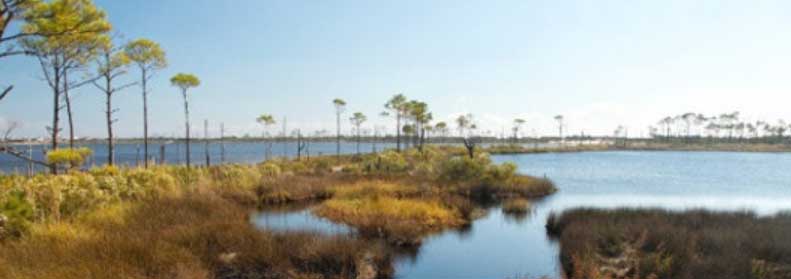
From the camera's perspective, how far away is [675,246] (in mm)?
8438

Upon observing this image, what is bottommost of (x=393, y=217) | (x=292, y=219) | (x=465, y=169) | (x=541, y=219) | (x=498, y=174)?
(x=541, y=219)

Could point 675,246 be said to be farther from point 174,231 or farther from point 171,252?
point 174,231

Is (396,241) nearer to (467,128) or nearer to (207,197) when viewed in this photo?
(207,197)

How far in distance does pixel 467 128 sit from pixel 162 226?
9994cm

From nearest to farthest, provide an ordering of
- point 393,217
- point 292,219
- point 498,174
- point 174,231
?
point 174,231 → point 393,217 → point 292,219 → point 498,174

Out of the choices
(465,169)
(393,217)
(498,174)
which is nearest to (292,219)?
(393,217)

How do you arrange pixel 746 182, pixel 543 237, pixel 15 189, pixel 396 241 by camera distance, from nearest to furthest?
pixel 15 189, pixel 396 241, pixel 543 237, pixel 746 182

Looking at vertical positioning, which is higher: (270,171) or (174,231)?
(270,171)

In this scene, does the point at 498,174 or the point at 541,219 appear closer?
the point at 541,219

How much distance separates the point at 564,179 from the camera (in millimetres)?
27922

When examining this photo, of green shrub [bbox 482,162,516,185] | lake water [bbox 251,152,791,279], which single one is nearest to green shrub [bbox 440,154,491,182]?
green shrub [bbox 482,162,516,185]

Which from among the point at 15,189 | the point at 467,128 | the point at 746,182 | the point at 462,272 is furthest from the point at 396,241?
the point at 467,128

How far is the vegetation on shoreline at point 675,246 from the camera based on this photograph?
279 inches

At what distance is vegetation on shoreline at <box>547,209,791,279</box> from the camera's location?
7082 mm
